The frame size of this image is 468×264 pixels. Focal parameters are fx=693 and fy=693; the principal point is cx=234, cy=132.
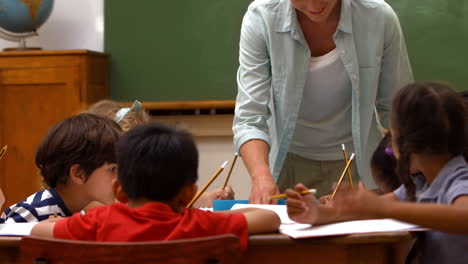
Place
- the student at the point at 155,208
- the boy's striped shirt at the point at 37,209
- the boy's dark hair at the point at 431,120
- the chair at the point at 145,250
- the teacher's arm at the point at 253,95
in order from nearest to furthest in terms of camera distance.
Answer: the chair at the point at 145,250 → the student at the point at 155,208 → the boy's dark hair at the point at 431,120 → the boy's striped shirt at the point at 37,209 → the teacher's arm at the point at 253,95

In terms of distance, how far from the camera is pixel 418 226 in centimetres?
140

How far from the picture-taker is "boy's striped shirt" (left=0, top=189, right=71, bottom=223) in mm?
1814

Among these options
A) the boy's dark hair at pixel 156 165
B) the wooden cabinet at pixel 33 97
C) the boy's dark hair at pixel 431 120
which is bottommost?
the wooden cabinet at pixel 33 97

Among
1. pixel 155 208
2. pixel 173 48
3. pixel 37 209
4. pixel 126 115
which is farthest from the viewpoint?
pixel 173 48

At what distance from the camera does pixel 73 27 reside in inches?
181

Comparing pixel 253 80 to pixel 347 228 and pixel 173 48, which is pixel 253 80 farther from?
pixel 173 48

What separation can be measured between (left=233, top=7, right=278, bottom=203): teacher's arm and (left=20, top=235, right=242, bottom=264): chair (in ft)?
3.06

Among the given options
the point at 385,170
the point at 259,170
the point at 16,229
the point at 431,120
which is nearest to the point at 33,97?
the point at 259,170

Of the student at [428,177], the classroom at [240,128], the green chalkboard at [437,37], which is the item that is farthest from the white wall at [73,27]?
the student at [428,177]

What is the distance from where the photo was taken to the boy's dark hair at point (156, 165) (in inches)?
54.8

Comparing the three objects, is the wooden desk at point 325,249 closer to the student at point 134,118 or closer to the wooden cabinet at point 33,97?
the student at point 134,118

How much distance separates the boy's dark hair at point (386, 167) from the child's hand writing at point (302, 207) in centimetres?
62

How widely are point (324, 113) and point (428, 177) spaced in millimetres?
910

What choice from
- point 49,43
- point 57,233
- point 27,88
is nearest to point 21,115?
point 27,88
